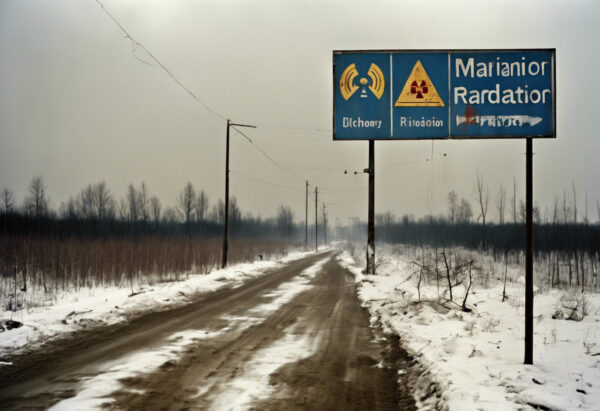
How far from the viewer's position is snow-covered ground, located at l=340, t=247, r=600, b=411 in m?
4.38

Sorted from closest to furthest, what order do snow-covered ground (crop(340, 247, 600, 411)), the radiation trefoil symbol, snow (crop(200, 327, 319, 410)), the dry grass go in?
1. snow-covered ground (crop(340, 247, 600, 411))
2. snow (crop(200, 327, 319, 410))
3. the radiation trefoil symbol
4. the dry grass

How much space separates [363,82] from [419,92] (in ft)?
5.53

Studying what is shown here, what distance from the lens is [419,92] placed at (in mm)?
7531

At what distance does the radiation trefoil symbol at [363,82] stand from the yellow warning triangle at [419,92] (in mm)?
573

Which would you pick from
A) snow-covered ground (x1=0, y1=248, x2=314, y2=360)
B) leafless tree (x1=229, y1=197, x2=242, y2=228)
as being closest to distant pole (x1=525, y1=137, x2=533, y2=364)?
snow-covered ground (x1=0, y1=248, x2=314, y2=360)

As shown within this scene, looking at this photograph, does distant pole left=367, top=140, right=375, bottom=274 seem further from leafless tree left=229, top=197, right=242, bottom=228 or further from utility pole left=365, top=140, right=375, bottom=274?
leafless tree left=229, top=197, right=242, bottom=228

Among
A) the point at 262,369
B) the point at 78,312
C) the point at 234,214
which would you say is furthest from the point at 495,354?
the point at 234,214

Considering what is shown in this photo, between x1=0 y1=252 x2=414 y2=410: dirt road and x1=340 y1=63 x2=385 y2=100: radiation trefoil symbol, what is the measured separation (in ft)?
16.8

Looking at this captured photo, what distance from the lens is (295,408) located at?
4508 millimetres

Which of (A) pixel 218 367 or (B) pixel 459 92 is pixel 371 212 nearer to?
(B) pixel 459 92

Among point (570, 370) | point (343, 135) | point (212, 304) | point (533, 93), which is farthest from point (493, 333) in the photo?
point (212, 304)

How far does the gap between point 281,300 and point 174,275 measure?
31.3ft

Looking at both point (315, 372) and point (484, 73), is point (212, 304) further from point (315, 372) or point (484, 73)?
point (484, 73)

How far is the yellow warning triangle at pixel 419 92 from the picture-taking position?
721 centimetres
